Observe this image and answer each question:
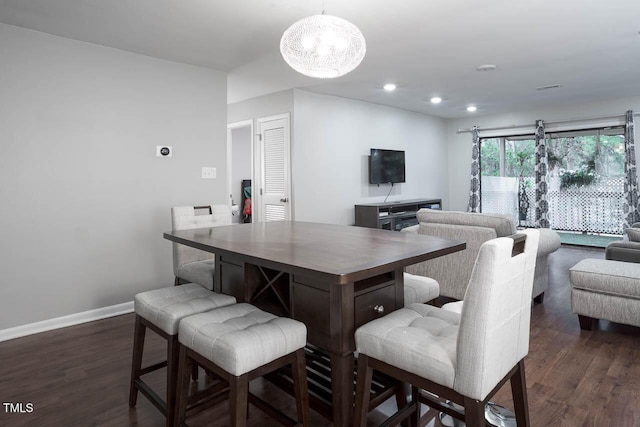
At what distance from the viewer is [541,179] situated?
679 cm

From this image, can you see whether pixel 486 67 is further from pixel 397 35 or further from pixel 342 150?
pixel 342 150

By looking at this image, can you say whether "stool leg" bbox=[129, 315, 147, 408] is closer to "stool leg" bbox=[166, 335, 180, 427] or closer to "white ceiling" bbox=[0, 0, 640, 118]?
"stool leg" bbox=[166, 335, 180, 427]

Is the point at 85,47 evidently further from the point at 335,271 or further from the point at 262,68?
the point at 335,271

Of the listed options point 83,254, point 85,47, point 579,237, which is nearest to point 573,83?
point 579,237

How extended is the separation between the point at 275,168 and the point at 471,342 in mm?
4485

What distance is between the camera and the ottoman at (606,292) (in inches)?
106

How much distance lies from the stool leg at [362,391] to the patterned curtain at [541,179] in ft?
21.5

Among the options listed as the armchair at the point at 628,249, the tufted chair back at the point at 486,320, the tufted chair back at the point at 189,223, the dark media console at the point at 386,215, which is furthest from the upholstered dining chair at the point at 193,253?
the armchair at the point at 628,249

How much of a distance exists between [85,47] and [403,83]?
3568 millimetres

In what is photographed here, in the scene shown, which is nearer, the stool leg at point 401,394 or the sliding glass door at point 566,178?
the stool leg at point 401,394

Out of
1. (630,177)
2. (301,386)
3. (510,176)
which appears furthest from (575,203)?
(301,386)

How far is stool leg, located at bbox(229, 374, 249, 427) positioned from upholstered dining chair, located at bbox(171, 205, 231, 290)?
3.55 feet

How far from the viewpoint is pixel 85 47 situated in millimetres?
3328

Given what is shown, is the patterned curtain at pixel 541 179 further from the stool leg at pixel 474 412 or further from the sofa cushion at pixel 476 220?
the stool leg at pixel 474 412
